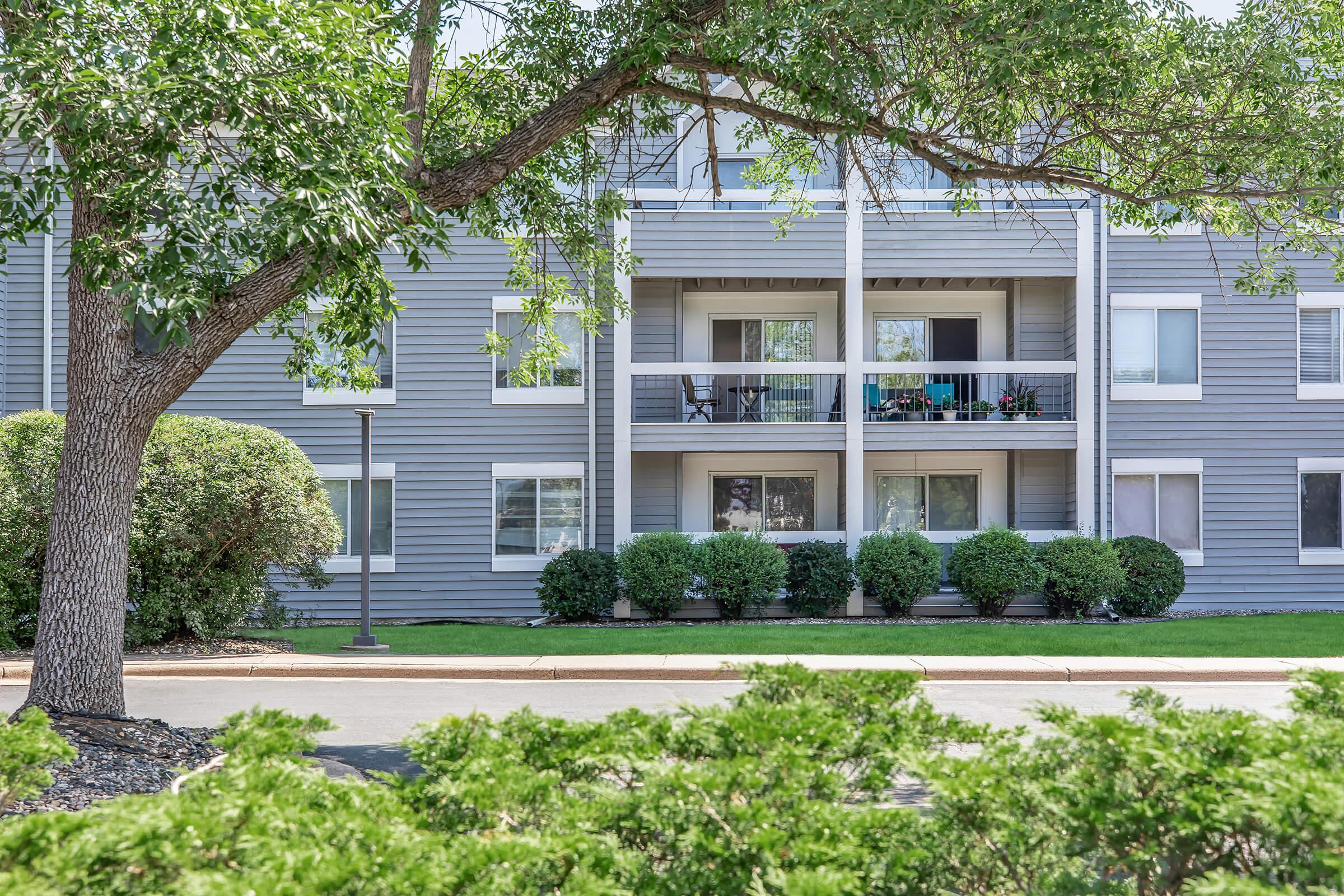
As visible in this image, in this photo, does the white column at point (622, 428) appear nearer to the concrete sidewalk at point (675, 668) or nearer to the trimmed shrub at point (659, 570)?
the trimmed shrub at point (659, 570)

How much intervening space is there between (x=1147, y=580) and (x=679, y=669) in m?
9.99

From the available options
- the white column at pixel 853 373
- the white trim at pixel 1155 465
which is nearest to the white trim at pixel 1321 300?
the white trim at pixel 1155 465

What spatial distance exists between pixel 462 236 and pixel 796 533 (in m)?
8.11

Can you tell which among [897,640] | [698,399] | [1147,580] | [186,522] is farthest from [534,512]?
A: [1147,580]

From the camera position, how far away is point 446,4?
8.14 metres

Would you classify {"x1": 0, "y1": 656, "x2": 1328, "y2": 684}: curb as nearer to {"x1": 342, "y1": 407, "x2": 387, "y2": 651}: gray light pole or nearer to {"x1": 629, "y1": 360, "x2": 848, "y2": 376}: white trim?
{"x1": 342, "y1": 407, "x2": 387, "y2": 651}: gray light pole

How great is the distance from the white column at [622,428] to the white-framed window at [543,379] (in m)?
1.00

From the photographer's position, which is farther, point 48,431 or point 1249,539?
point 1249,539

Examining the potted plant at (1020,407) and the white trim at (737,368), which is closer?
the white trim at (737,368)

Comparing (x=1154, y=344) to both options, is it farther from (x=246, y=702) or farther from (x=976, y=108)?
(x=246, y=702)

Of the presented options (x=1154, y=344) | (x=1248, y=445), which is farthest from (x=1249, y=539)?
(x=1154, y=344)

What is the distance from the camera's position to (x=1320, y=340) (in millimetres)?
19094

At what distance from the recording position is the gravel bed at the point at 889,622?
52.0 feet

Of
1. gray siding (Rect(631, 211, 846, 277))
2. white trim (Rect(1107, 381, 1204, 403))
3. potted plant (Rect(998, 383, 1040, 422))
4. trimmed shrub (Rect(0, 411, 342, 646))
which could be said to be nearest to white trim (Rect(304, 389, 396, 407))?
trimmed shrub (Rect(0, 411, 342, 646))
